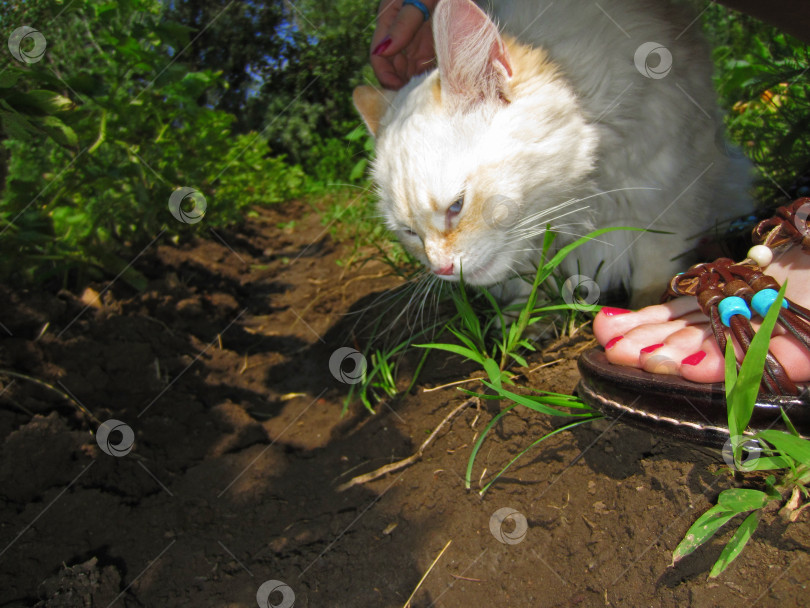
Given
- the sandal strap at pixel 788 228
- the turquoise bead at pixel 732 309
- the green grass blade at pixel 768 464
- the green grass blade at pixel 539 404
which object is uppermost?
the sandal strap at pixel 788 228

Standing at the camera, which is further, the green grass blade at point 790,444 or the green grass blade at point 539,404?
the green grass blade at point 539,404

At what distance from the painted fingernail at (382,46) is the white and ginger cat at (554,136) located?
252mm

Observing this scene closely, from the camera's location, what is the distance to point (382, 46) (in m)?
1.91

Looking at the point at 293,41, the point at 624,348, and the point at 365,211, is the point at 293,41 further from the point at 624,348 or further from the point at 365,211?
the point at 624,348

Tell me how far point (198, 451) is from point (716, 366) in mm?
1478

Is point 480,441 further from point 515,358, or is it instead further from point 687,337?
point 687,337

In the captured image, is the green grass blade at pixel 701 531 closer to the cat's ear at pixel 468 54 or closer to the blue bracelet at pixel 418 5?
the cat's ear at pixel 468 54

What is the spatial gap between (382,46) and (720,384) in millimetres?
1541

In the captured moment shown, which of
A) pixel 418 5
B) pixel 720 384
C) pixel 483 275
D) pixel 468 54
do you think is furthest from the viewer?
pixel 418 5

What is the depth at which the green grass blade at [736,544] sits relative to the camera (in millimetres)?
955

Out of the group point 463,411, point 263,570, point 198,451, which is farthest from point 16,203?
point 463,411

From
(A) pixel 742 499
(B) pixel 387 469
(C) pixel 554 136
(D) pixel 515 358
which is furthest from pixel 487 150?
(A) pixel 742 499

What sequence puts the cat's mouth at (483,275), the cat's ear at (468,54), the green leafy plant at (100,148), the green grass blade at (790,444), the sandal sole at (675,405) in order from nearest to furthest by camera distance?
1. the green grass blade at (790,444)
2. the sandal sole at (675,405)
3. the cat's ear at (468,54)
4. the cat's mouth at (483,275)
5. the green leafy plant at (100,148)

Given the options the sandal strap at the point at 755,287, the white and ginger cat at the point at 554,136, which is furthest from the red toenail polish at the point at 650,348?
the white and ginger cat at the point at 554,136
